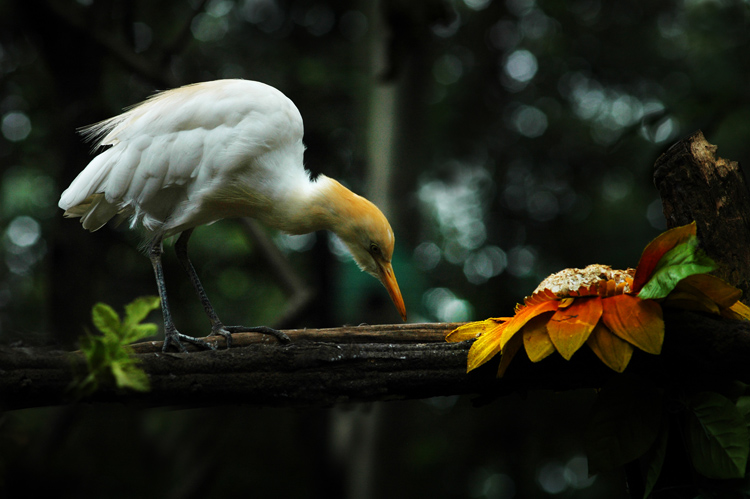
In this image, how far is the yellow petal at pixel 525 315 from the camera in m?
1.38

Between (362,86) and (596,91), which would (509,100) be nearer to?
(596,91)

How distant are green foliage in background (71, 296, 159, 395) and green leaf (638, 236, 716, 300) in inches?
40.4

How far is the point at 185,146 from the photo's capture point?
2.46m

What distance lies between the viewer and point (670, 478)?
1502 mm

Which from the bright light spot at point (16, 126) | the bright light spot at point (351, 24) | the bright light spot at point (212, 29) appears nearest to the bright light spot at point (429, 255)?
the bright light spot at point (351, 24)

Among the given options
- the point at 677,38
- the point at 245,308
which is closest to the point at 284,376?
the point at 245,308

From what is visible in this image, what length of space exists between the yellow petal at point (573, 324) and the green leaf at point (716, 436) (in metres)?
0.33

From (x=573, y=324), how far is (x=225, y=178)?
5.10 ft

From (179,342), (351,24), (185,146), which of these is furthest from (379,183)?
(179,342)

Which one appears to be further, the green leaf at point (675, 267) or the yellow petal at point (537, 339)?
the yellow petal at point (537, 339)

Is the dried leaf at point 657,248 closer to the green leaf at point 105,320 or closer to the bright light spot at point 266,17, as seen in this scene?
the green leaf at point 105,320

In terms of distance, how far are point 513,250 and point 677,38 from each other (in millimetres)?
Answer: 2804

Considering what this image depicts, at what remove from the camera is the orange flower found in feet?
4.21

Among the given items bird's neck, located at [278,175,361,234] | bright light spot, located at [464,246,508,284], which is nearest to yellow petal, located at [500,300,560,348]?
bird's neck, located at [278,175,361,234]
